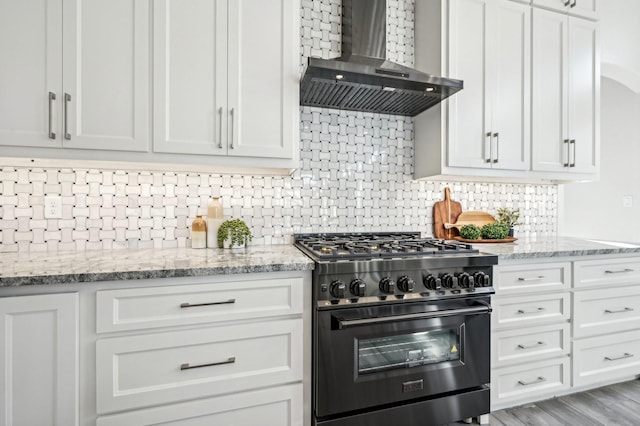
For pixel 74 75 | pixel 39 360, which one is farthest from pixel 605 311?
pixel 74 75

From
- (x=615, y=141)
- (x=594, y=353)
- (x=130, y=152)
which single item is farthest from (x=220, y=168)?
(x=615, y=141)

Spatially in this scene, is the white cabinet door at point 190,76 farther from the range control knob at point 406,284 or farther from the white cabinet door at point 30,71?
the range control knob at point 406,284

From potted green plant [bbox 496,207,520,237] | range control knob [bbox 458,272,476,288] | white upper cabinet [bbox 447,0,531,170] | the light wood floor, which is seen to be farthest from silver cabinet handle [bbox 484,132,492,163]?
the light wood floor

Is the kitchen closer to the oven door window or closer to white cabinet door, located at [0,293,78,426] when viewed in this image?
white cabinet door, located at [0,293,78,426]

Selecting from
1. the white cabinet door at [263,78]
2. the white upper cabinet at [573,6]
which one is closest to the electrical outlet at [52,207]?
A: the white cabinet door at [263,78]

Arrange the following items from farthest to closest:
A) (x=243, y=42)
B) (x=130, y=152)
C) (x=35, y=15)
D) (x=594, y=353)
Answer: (x=594, y=353) < (x=243, y=42) < (x=130, y=152) < (x=35, y=15)

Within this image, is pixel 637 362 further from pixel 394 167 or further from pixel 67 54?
pixel 67 54

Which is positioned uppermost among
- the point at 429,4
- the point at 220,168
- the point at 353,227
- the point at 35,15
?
→ the point at 429,4

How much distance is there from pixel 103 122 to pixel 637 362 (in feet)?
11.7

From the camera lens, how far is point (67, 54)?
1539 millimetres

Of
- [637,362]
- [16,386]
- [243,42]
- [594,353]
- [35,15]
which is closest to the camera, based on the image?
[16,386]

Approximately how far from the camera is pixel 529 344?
77.7 inches

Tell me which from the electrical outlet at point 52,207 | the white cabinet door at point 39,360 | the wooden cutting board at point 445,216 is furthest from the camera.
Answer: the wooden cutting board at point 445,216

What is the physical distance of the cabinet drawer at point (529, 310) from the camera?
1.90m
